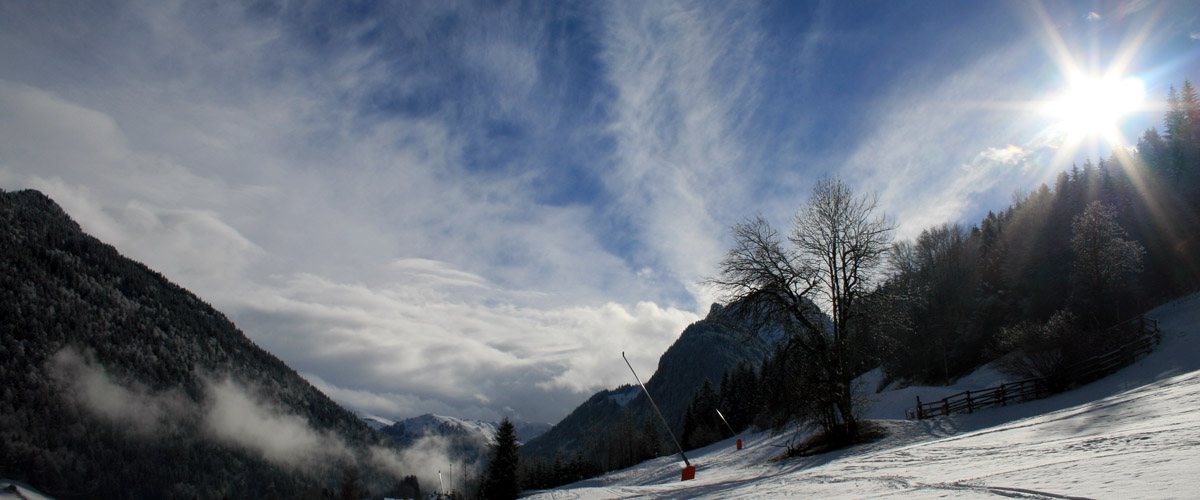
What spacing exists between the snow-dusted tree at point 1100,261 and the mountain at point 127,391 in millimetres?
170489

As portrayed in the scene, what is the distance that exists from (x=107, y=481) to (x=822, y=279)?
166 m

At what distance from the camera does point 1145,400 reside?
12.0 m

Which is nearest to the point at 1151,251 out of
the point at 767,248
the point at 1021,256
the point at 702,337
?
the point at 1021,256

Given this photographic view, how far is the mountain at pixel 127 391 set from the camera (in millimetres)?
125938

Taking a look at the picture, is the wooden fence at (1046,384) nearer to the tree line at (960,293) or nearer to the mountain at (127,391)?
the tree line at (960,293)

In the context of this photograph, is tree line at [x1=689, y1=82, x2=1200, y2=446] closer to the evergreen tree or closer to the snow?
the evergreen tree

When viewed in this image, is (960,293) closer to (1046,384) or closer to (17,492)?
(1046,384)

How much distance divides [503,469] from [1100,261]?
165 ft

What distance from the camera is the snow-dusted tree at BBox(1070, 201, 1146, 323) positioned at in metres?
37.7

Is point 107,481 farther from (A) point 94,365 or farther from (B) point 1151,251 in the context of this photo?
(B) point 1151,251

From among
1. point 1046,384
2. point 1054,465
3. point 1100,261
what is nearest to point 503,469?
point 1046,384

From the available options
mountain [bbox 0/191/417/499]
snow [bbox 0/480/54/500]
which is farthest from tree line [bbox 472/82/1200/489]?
mountain [bbox 0/191/417/499]

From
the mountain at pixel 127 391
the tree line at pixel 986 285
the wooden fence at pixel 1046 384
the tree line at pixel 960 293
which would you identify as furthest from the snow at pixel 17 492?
the wooden fence at pixel 1046 384

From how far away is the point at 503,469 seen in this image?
5178 centimetres
